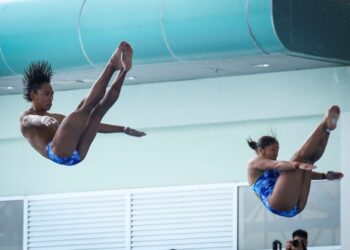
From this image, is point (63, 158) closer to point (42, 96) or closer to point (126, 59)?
point (42, 96)

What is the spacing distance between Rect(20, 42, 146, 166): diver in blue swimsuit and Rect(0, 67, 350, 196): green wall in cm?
640

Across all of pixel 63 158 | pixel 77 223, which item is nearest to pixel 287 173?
pixel 63 158

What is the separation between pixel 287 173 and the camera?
16703 millimetres

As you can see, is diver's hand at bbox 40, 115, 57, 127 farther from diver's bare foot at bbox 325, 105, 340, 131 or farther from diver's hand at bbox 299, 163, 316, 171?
diver's bare foot at bbox 325, 105, 340, 131

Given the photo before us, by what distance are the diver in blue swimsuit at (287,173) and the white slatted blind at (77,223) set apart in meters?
6.52

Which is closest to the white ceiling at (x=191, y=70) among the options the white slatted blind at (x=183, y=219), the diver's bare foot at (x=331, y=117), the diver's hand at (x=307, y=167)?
the white slatted blind at (x=183, y=219)

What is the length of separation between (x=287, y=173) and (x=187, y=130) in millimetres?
6375

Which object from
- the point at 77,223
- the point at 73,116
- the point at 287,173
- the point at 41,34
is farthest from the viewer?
the point at 77,223

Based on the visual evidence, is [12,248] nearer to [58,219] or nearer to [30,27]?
[58,219]

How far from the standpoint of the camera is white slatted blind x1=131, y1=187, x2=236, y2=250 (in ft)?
74.0

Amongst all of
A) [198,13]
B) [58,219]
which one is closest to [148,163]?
[58,219]

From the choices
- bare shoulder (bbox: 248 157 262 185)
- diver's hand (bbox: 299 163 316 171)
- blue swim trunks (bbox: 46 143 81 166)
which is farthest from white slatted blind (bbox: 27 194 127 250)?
diver's hand (bbox: 299 163 316 171)

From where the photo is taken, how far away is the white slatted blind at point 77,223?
2342cm

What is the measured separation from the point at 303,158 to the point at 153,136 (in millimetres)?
6536
